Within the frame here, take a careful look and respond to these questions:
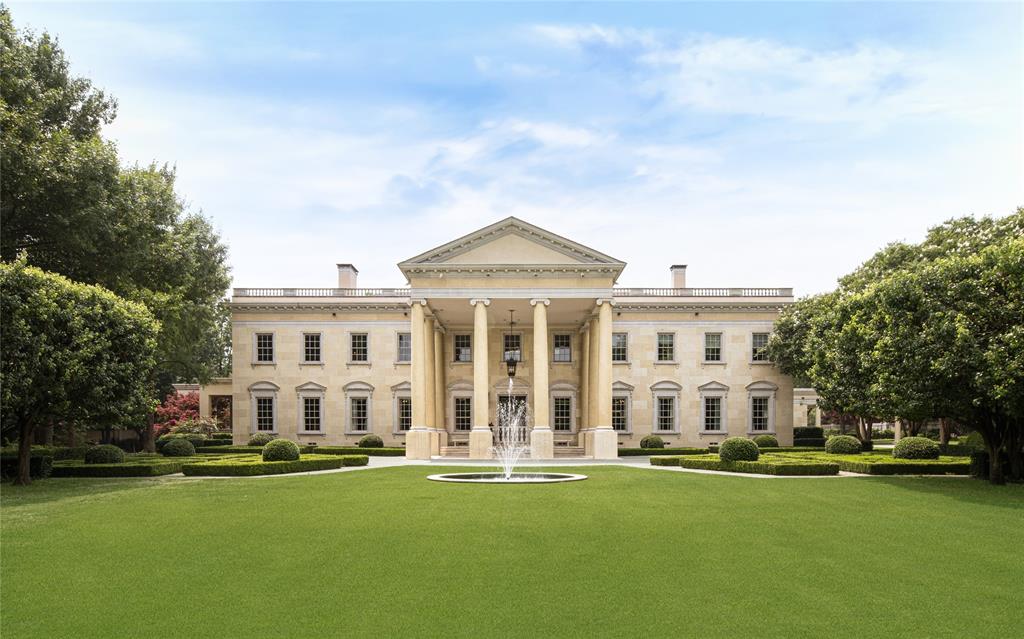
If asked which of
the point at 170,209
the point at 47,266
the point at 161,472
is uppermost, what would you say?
the point at 170,209

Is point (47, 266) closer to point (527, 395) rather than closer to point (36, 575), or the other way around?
point (36, 575)

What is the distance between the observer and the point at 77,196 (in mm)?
29734

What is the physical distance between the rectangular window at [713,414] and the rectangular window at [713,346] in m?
2.91

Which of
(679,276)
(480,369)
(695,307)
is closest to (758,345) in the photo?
(695,307)

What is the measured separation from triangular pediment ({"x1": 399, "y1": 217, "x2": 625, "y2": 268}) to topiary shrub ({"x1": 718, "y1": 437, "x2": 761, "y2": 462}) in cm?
1209

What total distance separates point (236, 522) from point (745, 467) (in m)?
21.0

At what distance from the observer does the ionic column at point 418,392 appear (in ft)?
128


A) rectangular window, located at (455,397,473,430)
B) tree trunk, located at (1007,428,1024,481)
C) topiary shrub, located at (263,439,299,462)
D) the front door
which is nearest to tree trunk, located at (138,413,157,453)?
topiary shrub, located at (263,439,299,462)

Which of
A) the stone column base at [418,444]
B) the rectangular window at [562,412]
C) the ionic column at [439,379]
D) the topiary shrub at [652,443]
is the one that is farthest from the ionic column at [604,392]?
the ionic column at [439,379]

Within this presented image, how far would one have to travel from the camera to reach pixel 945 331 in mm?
22953

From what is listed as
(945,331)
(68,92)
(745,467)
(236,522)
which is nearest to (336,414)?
(68,92)

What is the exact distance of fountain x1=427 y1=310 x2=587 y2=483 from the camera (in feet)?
84.3

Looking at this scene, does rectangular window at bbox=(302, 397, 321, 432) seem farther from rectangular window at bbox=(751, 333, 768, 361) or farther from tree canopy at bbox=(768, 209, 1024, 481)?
tree canopy at bbox=(768, 209, 1024, 481)

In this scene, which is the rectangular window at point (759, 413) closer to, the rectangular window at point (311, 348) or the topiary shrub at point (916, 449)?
the topiary shrub at point (916, 449)
